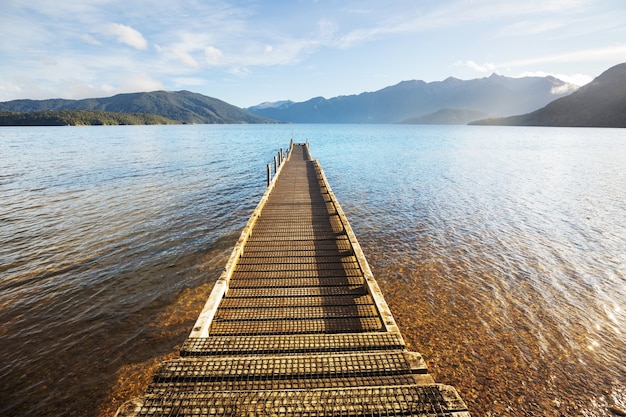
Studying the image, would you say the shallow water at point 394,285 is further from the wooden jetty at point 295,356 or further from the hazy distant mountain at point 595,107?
the hazy distant mountain at point 595,107

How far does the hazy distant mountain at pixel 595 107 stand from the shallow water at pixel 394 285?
18631 cm

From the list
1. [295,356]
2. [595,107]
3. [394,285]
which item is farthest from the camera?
[595,107]

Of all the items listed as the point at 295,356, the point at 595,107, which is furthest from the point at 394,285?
the point at 595,107

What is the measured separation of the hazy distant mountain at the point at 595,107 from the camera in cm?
14825

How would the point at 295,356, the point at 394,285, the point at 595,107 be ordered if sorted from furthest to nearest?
1. the point at 595,107
2. the point at 394,285
3. the point at 295,356

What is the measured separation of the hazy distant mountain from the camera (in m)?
148

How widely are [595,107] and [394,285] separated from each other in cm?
22708

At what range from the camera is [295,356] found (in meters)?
4.77

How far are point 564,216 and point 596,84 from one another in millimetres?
236005

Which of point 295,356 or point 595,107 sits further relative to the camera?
point 595,107

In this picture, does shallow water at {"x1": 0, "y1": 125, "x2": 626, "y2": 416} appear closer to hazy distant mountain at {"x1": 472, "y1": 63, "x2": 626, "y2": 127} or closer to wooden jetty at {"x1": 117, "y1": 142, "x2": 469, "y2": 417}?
wooden jetty at {"x1": 117, "y1": 142, "x2": 469, "y2": 417}

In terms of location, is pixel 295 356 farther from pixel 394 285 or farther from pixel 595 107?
pixel 595 107

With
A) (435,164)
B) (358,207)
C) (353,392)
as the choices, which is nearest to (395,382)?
(353,392)

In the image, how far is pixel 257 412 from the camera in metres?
3.66
